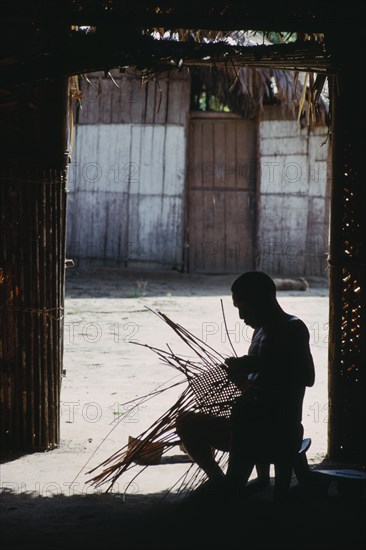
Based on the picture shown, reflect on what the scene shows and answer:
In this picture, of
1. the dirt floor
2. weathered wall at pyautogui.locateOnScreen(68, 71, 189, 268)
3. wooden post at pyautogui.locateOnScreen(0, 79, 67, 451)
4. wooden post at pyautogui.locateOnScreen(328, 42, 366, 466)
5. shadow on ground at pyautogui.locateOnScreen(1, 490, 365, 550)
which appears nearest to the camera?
shadow on ground at pyautogui.locateOnScreen(1, 490, 365, 550)

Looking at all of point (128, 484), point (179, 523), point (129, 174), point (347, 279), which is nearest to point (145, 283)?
point (129, 174)

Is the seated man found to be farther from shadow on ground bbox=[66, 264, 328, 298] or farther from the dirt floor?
shadow on ground bbox=[66, 264, 328, 298]

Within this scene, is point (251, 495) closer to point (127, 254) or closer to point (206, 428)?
point (206, 428)

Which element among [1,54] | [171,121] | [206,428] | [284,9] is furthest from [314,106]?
[171,121]

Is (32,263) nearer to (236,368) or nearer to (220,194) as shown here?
(236,368)

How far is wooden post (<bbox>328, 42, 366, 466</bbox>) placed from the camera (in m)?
4.86

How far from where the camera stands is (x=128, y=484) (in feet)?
15.2

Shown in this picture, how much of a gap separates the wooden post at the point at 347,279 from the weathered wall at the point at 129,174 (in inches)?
350

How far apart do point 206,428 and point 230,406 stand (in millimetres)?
173

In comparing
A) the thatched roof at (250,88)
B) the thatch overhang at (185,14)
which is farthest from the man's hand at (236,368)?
the thatched roof at (250,88)

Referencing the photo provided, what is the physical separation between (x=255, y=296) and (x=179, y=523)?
1185 millimetres

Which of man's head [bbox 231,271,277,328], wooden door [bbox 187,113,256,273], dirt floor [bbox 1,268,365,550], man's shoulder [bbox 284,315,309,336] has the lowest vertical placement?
dirt floor [bbox 1,268,365,550]

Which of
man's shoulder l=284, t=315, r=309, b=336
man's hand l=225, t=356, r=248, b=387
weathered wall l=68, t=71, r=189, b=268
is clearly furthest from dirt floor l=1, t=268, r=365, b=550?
weathered wall l=68, t=71, r=189, b=268

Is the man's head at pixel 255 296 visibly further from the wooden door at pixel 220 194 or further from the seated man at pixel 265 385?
the wooden door at pixel 220 194
